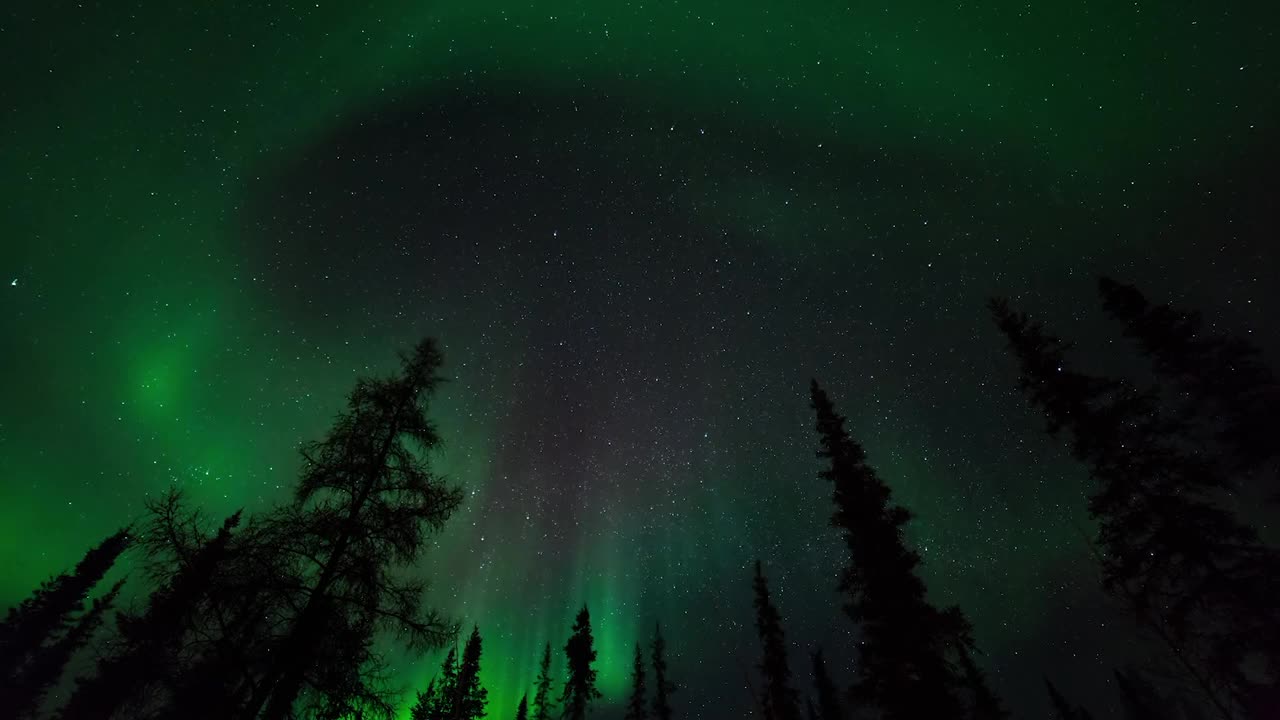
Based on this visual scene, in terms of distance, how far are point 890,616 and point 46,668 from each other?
174ft

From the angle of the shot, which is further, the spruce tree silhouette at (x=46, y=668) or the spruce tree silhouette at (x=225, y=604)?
the spruce tree silhouette at (x=46, y=668)

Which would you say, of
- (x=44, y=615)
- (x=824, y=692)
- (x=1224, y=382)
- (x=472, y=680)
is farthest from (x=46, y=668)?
(x=1224, y=382)

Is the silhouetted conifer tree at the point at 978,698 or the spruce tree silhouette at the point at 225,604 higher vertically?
the silhouetted conifer tree at the point at 978,698

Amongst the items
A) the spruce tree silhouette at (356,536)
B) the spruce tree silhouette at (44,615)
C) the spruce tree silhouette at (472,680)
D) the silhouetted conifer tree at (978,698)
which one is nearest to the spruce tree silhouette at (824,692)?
the silhouetted conifer tree at (978,698)

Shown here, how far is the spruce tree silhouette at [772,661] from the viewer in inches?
1174

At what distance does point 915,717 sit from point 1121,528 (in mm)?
8183

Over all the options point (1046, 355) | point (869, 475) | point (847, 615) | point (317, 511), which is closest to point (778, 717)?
point (847, 615)

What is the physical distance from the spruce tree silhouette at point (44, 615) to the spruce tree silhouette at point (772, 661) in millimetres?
40015

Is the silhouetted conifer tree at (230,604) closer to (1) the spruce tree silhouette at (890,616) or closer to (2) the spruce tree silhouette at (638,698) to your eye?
(1) the spruce tree silhouette at (890,616)

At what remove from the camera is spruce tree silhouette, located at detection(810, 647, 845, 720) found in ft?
127

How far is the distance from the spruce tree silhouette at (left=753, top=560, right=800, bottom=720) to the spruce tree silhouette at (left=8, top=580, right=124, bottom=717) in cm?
4281

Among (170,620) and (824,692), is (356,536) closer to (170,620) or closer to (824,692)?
(170,620)

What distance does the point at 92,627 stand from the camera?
37.1m

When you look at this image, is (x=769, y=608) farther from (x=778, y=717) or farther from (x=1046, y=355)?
(x=1046, y=355)
